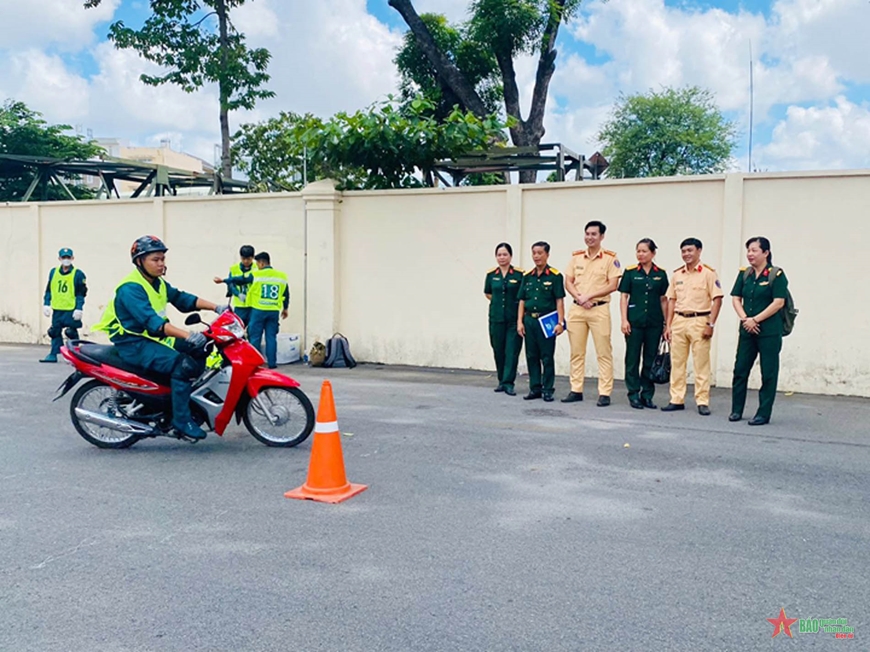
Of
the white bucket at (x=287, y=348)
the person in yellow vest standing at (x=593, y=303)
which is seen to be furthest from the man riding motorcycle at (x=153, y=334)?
the white bucket at (x=287, y=348)


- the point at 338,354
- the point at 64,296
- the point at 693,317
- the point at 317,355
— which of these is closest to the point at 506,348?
the point at 693,317

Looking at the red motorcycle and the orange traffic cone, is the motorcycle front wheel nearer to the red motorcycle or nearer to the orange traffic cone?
the red motorcycle

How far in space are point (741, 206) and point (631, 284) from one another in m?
2.20

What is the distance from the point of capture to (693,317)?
8461 mm

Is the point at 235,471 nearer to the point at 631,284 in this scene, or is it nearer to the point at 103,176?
the point at 631,284

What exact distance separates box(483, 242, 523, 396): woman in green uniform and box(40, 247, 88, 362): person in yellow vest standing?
6.50 metres

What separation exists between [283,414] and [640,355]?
414 cm

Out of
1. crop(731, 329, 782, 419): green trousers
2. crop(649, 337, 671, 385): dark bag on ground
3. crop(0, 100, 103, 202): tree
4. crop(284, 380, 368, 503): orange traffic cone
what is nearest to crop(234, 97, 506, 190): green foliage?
crop(649, 337, 671, 385): dark bag on ground

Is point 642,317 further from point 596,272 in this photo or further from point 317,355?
point 317,355

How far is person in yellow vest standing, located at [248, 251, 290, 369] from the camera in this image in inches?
453

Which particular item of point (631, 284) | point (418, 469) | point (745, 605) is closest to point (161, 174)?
point (631, 284)

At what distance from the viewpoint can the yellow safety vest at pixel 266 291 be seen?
452 inches

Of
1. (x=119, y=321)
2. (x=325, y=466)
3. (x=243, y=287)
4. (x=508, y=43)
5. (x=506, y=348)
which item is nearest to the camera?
(x=325, y=466)

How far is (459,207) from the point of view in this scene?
38.4 ft
